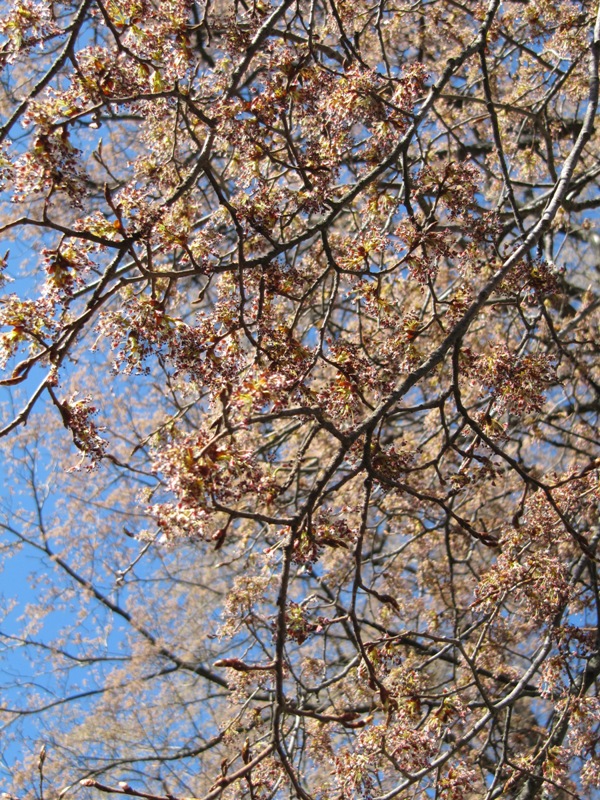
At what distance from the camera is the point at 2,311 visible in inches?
98.7

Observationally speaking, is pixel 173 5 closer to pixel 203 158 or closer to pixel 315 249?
pixel 203 158

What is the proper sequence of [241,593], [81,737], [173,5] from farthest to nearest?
[81,737] < [241,593] < [173,5]

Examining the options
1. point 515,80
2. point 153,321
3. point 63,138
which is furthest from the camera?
point 515,80

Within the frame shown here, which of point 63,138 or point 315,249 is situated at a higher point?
point 315,249

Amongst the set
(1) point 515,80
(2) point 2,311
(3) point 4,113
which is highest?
(3) point 4,113

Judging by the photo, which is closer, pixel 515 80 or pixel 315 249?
pixel 315 249

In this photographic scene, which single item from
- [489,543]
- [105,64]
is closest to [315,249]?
[105,64]

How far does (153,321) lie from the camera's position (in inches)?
108

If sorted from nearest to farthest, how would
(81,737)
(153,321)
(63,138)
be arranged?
(63,138) → (153,321) → (81,737)

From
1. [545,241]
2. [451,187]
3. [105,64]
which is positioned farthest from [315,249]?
[105,64]

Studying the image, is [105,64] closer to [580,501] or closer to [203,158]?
[203,158]

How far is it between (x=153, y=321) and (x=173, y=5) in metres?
1.28

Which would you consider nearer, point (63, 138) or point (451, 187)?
point (63, 138)

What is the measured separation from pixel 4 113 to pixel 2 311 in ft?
15.7
